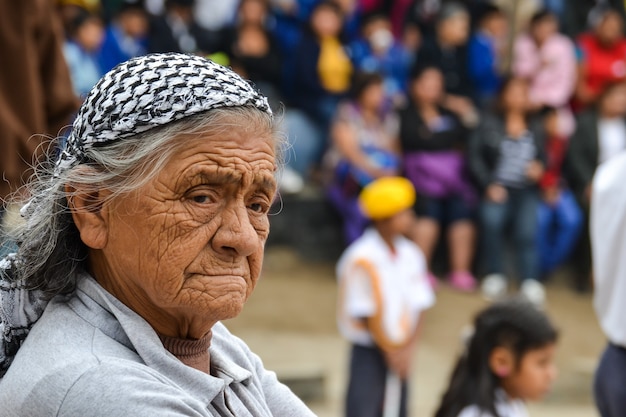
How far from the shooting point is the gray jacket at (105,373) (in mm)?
1558

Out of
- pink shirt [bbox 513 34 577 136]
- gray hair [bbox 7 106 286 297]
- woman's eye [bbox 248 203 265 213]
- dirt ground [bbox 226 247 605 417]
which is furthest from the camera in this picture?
pink shirt [bbox 513 34 577 136]

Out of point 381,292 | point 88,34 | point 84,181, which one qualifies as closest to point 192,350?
point 84,181

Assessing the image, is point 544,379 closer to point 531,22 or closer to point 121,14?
point 121,14

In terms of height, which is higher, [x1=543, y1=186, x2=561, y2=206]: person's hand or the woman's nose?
the woman's nose

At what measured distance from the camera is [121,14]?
9.38 meters

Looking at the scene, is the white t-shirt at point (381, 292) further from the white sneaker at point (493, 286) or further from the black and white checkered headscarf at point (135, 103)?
the black and white checkered headscarf at point (135, 103)

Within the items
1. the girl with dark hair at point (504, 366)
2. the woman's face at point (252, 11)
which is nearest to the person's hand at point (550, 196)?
the woman's face at point (252, 11)

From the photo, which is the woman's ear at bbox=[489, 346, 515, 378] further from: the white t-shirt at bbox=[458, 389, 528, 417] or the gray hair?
the gray hair

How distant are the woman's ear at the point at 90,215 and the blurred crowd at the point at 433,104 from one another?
696 centimetres

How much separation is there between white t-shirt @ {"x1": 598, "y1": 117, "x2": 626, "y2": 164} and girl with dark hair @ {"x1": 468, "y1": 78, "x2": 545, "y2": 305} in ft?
2.37

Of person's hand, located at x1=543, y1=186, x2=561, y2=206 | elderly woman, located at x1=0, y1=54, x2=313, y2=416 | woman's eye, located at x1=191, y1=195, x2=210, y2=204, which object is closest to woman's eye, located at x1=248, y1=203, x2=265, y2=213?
elderly woman, located at x1=0, y1=54, x2=313, y2=416

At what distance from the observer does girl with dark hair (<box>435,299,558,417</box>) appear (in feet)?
12.4

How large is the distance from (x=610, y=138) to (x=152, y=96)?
8.92 m

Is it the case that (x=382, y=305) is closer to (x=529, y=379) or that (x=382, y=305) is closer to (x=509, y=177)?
(x=529, y=379)
